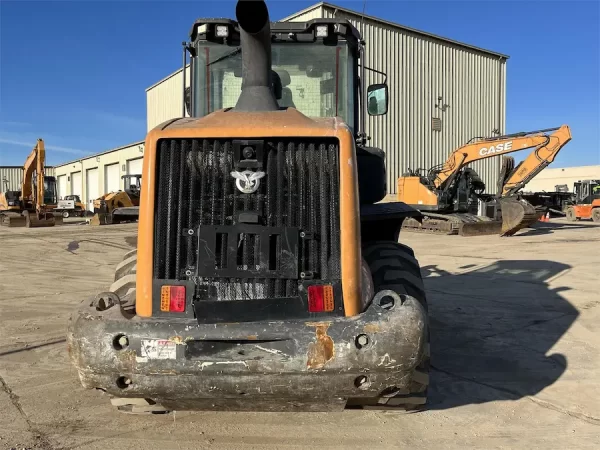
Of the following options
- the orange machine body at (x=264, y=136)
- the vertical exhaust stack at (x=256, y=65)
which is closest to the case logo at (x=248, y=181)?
the orange machine body at (x=264, y=136)

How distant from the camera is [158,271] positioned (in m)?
2.96

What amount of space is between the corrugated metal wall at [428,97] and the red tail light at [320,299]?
23.1 metres

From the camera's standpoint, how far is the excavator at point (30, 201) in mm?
23844

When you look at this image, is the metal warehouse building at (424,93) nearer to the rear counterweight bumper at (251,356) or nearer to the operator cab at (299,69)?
the operator cab at (299,69)

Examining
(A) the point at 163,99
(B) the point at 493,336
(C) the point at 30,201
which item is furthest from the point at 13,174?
(B) the point at 493,336

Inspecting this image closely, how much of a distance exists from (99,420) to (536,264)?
954 centimetres

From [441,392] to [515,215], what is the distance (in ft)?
48.2

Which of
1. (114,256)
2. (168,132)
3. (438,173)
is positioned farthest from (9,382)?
(438,173)

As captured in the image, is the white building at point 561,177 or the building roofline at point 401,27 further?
the white building at point 561,177

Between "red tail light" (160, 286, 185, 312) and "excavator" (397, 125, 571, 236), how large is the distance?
1562 cm

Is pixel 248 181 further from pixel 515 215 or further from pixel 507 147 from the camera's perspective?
pixel 507 147

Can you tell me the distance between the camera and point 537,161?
18406 millimetres

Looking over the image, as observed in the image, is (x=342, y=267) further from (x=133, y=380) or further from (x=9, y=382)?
(x=9, y=382)

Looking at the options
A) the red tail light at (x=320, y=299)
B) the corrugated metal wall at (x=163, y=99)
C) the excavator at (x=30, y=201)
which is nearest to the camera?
the red tail light at (x=320, y=299)
